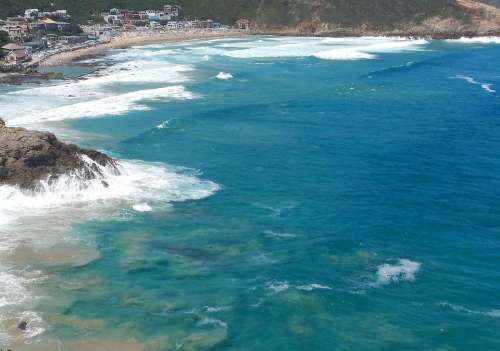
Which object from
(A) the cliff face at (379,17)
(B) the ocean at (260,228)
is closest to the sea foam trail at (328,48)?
(A) the cliff face at (379,17)

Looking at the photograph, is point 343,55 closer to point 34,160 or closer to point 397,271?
point 34,160

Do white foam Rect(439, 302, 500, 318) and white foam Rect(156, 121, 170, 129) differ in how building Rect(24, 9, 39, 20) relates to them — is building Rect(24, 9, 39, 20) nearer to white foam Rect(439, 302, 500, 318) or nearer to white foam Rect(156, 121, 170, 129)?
white foam Rect(156, 121, 170, 129)

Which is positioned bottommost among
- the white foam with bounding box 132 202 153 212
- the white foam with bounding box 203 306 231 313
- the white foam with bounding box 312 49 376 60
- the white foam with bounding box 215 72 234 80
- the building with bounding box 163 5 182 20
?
the white foam with bounding box 203 306 231 313

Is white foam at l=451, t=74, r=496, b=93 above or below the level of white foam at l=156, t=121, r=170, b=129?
above

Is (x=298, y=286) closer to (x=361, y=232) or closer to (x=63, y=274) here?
(x=361, y=232)

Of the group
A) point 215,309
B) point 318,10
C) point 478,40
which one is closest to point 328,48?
point 318,10

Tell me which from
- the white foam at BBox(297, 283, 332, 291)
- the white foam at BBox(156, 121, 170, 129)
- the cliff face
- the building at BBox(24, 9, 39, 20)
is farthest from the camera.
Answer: the cliff face

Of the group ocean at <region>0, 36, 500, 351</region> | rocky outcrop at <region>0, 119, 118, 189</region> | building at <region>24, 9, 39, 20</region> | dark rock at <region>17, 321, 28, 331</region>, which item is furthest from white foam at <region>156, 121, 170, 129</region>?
building at <region>24, 9, 39, 20</region>
